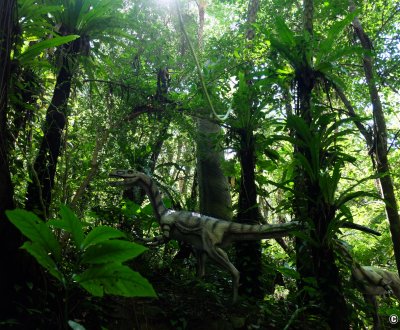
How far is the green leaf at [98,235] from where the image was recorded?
6.81 ft

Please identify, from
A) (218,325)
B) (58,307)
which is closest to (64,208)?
(58,307)

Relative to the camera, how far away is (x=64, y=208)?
214cm

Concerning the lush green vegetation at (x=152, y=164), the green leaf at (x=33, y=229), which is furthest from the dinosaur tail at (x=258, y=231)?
the green leaf at (x=33, y=229)

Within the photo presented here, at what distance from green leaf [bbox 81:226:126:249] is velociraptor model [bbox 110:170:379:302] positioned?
84.8 inches

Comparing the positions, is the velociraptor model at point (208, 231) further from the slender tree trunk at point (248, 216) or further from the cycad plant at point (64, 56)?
the cycad plant at point (64, 56)

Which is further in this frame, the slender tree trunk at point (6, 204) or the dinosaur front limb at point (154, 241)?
the dinosaur front limb at point (154, 241)

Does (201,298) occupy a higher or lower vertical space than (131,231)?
lower

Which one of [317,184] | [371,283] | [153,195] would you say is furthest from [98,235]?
[371,283]

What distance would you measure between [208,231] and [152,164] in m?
2.39

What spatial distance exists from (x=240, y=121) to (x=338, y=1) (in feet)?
11.5

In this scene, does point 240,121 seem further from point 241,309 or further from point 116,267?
point 116,267

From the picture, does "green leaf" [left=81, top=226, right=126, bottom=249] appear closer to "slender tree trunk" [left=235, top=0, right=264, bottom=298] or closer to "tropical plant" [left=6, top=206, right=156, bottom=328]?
"tropical plant" [left=6, top=206, right=156, bottom=328]

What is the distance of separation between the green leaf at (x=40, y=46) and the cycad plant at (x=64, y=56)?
958mm

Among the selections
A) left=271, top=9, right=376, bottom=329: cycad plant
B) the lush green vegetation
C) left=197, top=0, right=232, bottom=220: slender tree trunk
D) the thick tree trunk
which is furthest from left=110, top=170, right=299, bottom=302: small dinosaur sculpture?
left=197, top=0, right=232, bottom=220: slender tree trunk
